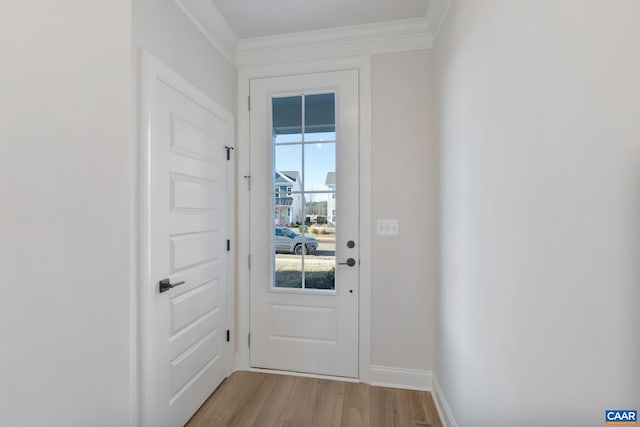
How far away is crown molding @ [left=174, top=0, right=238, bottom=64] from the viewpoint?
1.74m

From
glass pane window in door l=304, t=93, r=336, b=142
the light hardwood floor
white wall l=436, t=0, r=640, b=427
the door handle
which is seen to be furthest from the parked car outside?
white wall l=436, t=0, r=640, b=427

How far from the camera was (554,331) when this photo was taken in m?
0.75

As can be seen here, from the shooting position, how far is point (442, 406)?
5.74 ft

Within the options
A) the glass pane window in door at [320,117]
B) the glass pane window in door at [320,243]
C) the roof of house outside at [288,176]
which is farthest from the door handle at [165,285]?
the glass pane window in door at [320,117]

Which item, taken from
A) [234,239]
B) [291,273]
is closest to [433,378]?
[291,273]

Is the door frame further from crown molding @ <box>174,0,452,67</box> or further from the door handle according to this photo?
the door handle

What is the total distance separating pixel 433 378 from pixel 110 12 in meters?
2.69

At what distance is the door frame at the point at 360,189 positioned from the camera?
2117 mm

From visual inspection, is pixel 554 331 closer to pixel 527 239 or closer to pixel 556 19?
pixel 527 239

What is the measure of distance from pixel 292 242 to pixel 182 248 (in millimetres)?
834

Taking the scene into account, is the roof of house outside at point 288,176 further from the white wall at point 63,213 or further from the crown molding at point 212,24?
the white wall at point 63,213

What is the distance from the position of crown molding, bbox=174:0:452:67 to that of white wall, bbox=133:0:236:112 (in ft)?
0.34

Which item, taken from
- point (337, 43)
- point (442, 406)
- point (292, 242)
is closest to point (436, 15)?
point (337, 43)

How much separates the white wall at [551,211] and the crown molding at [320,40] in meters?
0.71
